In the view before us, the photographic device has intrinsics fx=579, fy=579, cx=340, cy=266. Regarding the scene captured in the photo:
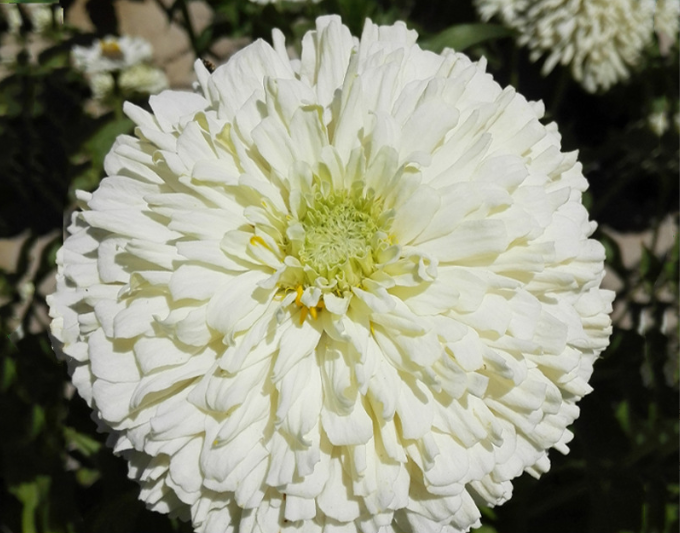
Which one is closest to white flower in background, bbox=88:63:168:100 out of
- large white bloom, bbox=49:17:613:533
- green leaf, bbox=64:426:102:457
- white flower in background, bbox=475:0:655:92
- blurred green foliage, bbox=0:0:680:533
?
blurred green foliage, bbox=0:0:680:533

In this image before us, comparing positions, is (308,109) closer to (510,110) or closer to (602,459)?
(510,110)

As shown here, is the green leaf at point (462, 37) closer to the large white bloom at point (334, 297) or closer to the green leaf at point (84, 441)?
the large white bloom at point (334, 297)

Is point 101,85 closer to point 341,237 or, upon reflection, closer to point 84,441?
point 84,441

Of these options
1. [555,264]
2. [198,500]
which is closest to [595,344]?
[555,264]

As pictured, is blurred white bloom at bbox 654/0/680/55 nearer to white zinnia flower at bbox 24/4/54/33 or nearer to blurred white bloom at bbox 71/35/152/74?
blurred white bloom at bbox 71/35/152/74

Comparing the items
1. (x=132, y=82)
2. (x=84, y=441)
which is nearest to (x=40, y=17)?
(x=132, y=82)

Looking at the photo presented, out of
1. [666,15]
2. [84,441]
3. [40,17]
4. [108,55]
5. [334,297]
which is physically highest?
[666,15]

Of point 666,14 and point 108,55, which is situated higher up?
point 666,14
